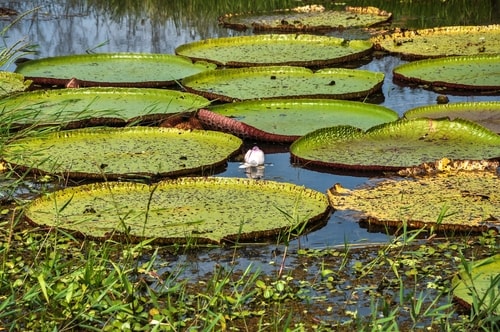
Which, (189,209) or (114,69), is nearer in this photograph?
(189,209)

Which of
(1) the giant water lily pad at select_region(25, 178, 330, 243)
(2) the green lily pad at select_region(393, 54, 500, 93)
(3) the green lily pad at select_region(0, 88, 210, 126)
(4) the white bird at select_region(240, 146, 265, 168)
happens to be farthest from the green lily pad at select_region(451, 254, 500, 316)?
(2) the green lily pad at select_region(393, 54, 500, 93)

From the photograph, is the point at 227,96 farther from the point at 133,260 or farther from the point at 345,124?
the point at 133,260

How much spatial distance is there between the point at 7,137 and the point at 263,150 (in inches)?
54.4

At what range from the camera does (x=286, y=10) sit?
361 inches

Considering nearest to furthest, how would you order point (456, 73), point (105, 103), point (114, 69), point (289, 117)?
point (289, 117) → point (105, 103) → point (456, 73) → point (114, 69)

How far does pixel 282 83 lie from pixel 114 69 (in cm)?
115

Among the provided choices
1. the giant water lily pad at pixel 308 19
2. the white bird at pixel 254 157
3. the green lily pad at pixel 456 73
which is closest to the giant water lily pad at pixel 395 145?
the white bird at pixel 254 157

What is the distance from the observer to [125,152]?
5016 mm

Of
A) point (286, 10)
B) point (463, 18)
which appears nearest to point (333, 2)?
point (286, 10)

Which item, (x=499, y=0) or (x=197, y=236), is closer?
(x=197, y=236)

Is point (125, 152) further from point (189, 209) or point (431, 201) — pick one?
point (431, 201)

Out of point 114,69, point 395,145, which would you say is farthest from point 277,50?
point 395,145

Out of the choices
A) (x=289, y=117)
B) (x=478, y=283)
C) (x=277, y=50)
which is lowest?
(x=478, y=283)

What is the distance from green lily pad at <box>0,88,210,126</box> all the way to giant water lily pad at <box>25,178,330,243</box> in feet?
3.32
